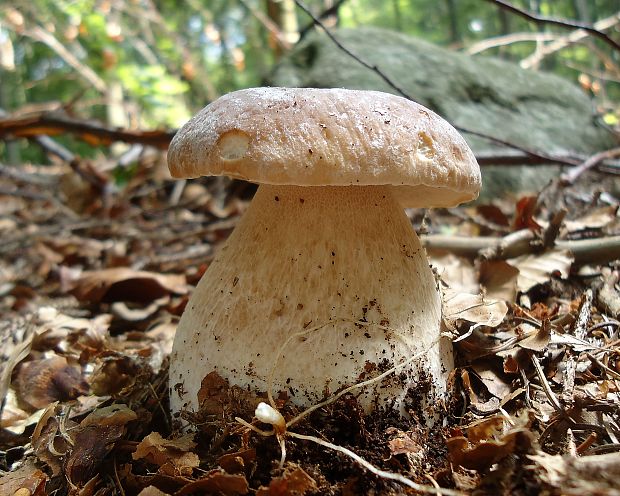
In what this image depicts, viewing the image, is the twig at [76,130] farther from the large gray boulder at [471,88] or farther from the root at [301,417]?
the root at [301,417]

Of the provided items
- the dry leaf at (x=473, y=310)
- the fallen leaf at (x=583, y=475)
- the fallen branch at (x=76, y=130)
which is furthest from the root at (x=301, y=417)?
the fallen branch at (x=76, y=130)

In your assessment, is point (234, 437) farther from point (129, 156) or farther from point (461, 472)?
point (129, 156)

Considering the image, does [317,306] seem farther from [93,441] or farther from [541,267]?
[541,267]

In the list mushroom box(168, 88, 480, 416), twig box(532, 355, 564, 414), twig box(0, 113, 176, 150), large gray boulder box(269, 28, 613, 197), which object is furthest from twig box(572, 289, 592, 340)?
twig box(0, 113, 176, 150)

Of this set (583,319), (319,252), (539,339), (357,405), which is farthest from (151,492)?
(583,319)

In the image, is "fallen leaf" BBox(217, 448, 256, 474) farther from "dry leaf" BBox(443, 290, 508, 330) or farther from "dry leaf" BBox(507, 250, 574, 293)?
"dry leaf" BBox(507, 250, 574, 293)

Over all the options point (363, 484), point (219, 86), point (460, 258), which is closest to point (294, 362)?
point (363, 484)
